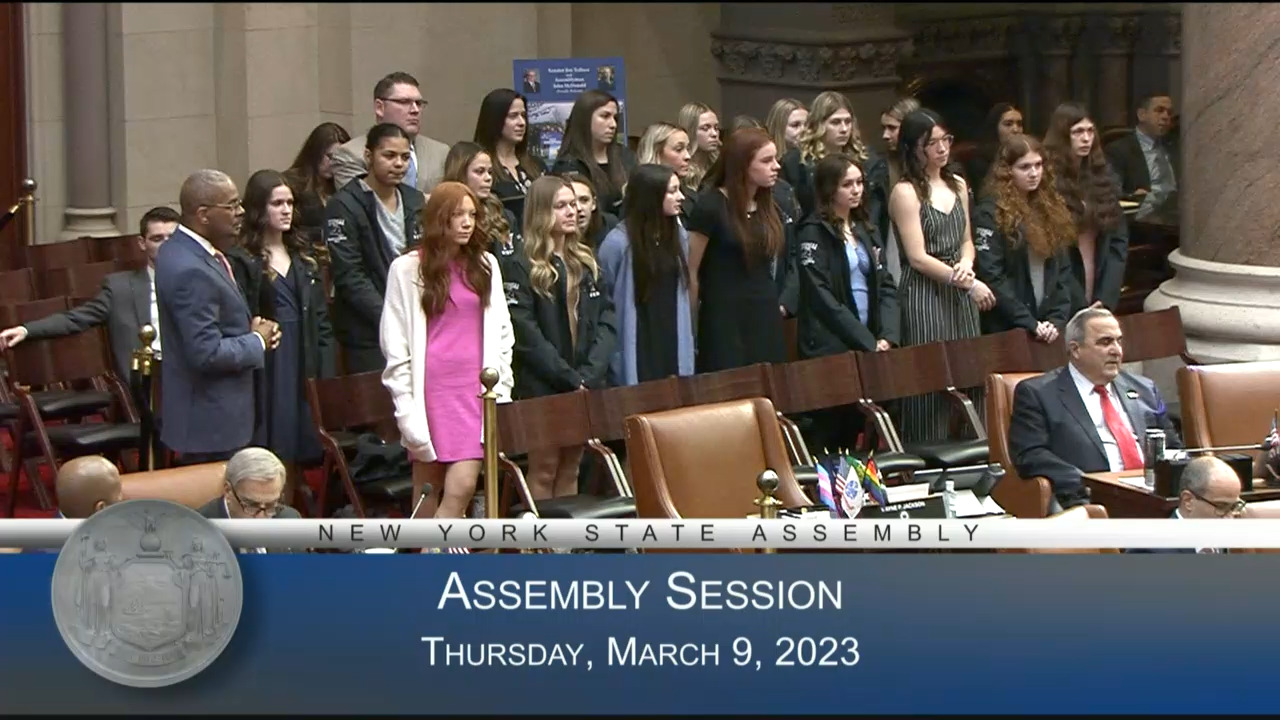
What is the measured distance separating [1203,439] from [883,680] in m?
3.15

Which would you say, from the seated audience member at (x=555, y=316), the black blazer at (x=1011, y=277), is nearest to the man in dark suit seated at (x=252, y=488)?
the seated audience member at (x=555, y=316)

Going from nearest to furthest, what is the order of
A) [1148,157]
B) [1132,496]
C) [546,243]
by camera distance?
[1132,496], [546,243], [1148,157]

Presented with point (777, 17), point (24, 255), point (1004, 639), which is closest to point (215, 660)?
point (1004, 639)

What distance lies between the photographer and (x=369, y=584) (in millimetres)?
6141

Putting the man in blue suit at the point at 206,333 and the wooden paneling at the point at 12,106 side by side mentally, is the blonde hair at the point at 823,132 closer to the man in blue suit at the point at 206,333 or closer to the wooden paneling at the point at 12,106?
the man in blue suit at the point at 206,333

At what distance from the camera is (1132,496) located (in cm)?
779

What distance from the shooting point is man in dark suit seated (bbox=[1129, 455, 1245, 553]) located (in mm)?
7098

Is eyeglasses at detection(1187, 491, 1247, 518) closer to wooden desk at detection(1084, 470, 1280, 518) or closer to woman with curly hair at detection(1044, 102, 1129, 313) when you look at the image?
wooden desk at detection(1084, 470, 1280, 518)

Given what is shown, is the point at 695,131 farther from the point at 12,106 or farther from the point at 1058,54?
the point at 1058,54

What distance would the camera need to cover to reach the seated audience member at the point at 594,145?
1101cm

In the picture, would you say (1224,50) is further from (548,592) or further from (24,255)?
(24,255)

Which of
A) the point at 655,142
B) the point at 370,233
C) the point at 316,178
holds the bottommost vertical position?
the point at 370,233

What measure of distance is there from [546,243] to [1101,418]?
88.6 inches

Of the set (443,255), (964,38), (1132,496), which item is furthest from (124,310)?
(964,38)
